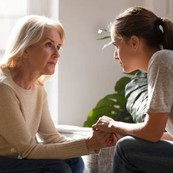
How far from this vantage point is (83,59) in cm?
292

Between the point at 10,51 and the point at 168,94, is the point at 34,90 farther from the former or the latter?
the point at 168,94

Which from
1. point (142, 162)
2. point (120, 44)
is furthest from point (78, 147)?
point (120, 44)

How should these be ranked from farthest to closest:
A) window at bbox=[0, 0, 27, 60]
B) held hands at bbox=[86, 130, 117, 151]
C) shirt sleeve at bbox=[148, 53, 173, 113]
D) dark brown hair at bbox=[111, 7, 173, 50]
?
window at bbox=[0, 0, 27, 60] → held hands at bbox=[86, 130, 117, 151] → dark brown hair at bbox=[111, 7, 173, 50] → shirt sleeve at bbox=[148, 53, 173, 113]

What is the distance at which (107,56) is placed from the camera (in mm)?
2938

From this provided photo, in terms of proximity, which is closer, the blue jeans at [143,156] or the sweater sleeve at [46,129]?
the blue jeans at [143,156]

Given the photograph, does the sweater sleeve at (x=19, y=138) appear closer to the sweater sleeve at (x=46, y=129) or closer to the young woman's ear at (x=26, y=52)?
the young woman's ear at (x=26, y=52)

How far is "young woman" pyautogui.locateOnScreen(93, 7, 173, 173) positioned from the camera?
4.88 ft

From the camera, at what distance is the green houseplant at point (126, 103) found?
2.17 meters

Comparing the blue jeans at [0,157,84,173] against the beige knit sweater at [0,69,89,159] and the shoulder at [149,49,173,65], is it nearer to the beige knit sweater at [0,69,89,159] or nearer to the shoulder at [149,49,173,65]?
the beige knit sweater at [0,69,89,159]

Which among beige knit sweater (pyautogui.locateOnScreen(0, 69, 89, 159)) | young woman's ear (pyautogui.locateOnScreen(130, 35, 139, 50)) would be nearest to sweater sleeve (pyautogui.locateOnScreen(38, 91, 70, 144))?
beige knit sweater (pyautogui.locateOnScreen(0, 69, 89, 159))

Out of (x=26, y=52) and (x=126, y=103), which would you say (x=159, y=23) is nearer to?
(x=26, y=52)

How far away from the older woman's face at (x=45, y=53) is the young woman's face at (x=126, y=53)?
29 cm

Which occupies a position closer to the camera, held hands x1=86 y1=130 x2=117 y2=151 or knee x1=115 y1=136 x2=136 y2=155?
knee x1=115 y1=136 x2=136 y2=155

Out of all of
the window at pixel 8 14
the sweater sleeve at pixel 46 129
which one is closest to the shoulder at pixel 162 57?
the sweater sleeve at pixel 46 129
